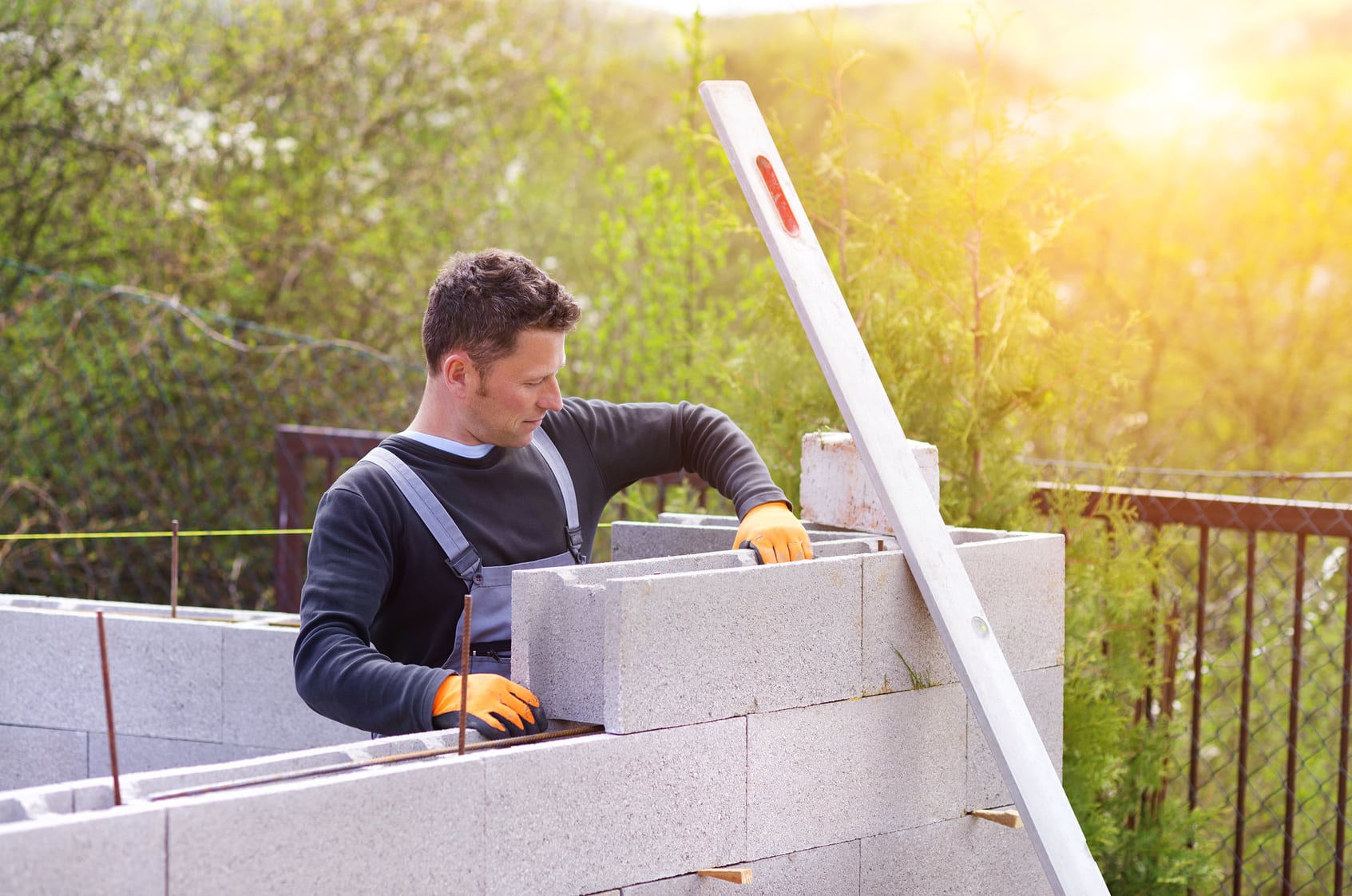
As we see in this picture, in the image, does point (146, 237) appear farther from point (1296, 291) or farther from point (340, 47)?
point (1296, 291)

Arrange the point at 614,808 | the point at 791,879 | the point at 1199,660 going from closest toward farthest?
the point at 614,808
the point at 791,879
the point at 1199,660

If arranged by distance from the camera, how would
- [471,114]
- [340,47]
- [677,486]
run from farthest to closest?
[471,114] → [340,47] → [677,486]

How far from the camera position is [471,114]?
31.1ft

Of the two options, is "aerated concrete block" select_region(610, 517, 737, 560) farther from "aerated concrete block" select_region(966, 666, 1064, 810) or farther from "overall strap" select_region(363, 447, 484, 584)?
"aerated concrete block" select_region(966, 666, 1064, 810)

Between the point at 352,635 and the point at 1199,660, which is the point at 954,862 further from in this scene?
the point at 1199,660

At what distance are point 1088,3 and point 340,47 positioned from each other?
9.96 m

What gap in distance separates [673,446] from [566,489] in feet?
1.37

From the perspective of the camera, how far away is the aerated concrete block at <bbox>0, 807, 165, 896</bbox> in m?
1.71

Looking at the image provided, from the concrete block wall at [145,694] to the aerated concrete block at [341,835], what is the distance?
1.59m

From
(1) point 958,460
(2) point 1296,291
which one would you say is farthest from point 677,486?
(2) point 1296,291

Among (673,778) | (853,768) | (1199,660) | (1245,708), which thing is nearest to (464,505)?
(673,778)

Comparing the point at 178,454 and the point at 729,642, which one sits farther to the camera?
the point at 178,454

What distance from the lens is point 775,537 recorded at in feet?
9.07

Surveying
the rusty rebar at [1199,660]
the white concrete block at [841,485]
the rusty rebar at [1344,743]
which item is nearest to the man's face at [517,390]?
the white concrete block at [841,485]
